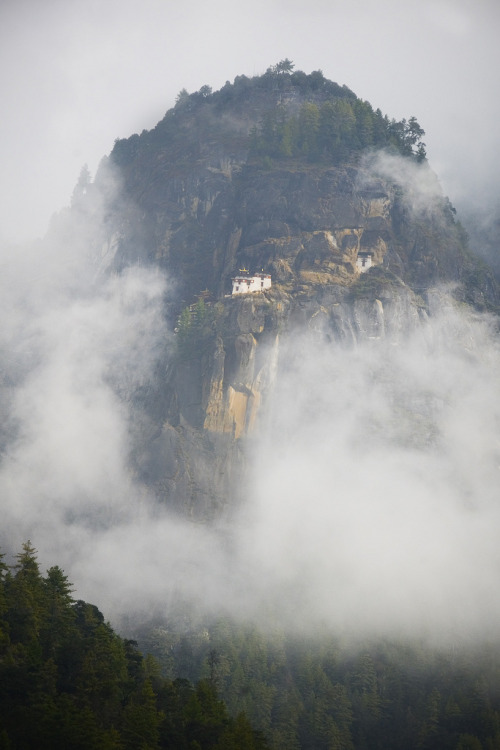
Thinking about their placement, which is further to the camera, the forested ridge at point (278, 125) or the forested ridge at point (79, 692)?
the forested ridge at point (278, 125)

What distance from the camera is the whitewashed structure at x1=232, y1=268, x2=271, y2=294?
465ft

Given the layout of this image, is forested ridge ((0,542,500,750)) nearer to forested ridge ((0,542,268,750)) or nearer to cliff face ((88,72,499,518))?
forested ridge ((0,542,268,750))

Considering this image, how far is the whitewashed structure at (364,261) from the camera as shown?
14795cm

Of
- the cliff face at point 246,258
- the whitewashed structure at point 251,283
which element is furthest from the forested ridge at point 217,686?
the whitewashed structure at point 251,283

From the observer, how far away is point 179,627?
121 m

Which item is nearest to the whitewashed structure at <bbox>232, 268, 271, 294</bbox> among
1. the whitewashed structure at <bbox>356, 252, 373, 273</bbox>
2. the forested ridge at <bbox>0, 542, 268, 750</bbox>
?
the whitewashed structure at <bbox>356, 252, 373, 273</bbox>

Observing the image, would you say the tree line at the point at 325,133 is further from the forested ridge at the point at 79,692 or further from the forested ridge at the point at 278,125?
the forested ridge at the point at 79,692

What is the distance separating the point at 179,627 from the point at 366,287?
50325 mm

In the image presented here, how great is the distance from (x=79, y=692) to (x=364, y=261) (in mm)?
84219

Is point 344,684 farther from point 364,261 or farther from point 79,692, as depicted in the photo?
point 364,261

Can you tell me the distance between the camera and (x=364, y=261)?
148 m

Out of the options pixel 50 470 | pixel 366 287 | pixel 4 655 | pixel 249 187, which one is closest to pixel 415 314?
pixel 366 287

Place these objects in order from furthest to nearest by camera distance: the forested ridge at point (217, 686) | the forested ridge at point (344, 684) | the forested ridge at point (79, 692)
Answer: the forested ridge at point (344, 684) → the forested ridge at point (217, 686) → the forested ridge at point (79, 692)

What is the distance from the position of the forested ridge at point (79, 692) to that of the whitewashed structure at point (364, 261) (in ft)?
228
